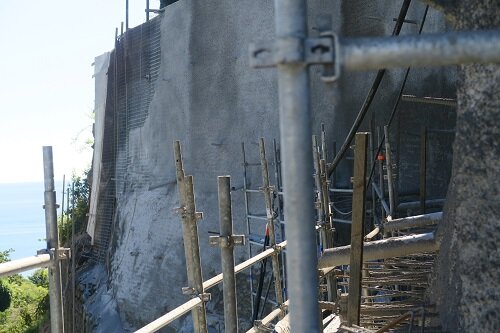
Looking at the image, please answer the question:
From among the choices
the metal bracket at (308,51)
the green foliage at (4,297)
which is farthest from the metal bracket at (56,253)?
the green foliage at (4,297)

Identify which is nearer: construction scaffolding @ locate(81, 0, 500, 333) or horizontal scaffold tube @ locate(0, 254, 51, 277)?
construction scaffolding @ locate(81, 0, 500, 333)

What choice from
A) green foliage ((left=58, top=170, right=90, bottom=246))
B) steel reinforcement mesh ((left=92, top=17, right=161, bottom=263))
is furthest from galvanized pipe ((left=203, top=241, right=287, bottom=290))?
green foliage ((left=58, top=170, right=90, bottom=246))

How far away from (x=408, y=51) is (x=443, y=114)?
7377 millimetres

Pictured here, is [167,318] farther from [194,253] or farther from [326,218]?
[326,218]

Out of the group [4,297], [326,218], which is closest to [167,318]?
[326,218]

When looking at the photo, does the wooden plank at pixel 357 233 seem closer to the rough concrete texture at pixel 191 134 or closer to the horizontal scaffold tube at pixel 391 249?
the horizontal scaffold tube at pixel 391 249

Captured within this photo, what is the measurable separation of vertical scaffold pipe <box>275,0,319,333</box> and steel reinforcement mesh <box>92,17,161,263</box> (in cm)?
1168

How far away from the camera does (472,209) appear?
2160 mm

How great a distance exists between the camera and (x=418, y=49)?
1.47 metres

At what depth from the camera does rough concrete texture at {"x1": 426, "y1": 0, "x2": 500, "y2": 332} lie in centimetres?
204

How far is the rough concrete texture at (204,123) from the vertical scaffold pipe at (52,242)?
6614 mm

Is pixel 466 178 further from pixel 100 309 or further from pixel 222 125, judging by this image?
pixel 100 309

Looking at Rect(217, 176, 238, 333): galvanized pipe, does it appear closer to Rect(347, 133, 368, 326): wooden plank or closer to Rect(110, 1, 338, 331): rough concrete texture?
Rect(347, 133, 368, 326): wooden plank

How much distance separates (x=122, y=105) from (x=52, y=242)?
38.3ft
